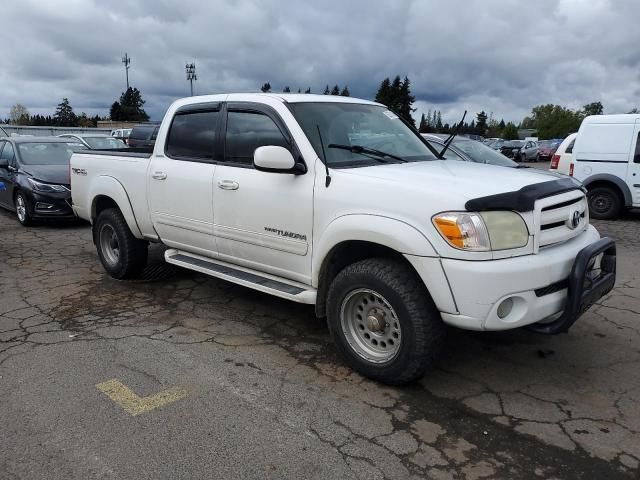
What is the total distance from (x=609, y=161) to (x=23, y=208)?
431 inches

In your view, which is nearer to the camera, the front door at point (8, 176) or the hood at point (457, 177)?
the hood at point (457, 177)

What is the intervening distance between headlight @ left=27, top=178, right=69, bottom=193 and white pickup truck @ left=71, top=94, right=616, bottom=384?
4.90m

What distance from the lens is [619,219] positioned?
1098 cm

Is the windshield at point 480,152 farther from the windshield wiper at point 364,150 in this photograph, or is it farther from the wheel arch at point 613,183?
the windshield wiper at point 364,150

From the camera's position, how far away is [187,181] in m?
4.79

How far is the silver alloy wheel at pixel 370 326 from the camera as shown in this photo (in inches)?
Answer: 139

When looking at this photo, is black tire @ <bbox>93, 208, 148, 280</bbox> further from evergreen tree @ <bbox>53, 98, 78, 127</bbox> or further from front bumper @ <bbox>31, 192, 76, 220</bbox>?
evergreen tree @ <bbox>53, 98, 78, 127</bbox>

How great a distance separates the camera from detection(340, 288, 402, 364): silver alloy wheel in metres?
3.52

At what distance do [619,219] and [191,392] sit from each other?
1029cm

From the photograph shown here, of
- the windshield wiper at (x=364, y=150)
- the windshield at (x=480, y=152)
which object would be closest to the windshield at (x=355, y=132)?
the windshield wiper at (x=364, y=150)

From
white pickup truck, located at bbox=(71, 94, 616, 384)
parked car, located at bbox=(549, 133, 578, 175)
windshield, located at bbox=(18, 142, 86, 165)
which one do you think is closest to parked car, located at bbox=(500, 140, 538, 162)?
parked car, located at bbox=(549, 133, 578, 175)

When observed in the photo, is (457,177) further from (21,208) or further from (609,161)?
(21,208)

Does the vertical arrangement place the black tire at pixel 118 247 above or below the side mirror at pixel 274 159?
below

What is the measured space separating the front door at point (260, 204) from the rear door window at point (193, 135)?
0.21m
